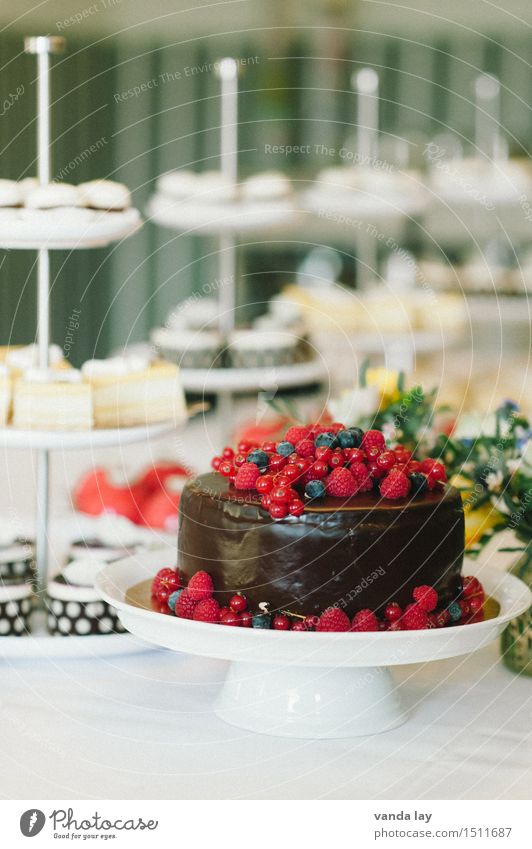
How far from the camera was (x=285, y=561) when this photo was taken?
4.05 ft

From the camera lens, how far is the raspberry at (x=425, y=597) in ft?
4.08

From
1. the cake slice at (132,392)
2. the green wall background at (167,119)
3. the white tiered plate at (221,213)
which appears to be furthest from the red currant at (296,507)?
the green wall background at (167,119)

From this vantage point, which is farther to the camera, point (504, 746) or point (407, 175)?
point (407, 175)

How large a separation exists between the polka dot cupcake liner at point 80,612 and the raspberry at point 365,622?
1.36ft

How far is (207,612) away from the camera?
1.24 meters

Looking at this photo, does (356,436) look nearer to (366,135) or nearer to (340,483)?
(340,483)

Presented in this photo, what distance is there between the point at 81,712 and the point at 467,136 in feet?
14.1

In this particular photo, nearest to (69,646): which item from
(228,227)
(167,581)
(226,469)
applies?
(167,581)

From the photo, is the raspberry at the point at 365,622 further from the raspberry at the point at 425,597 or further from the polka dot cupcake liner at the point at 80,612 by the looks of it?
the polka dot cupcake liner at the point at 80,612

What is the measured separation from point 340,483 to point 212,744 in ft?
1.02

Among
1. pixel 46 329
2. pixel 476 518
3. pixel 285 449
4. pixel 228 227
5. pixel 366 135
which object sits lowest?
pixel 476 518

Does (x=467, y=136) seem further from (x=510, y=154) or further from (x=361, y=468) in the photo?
(x=361, y=468)
